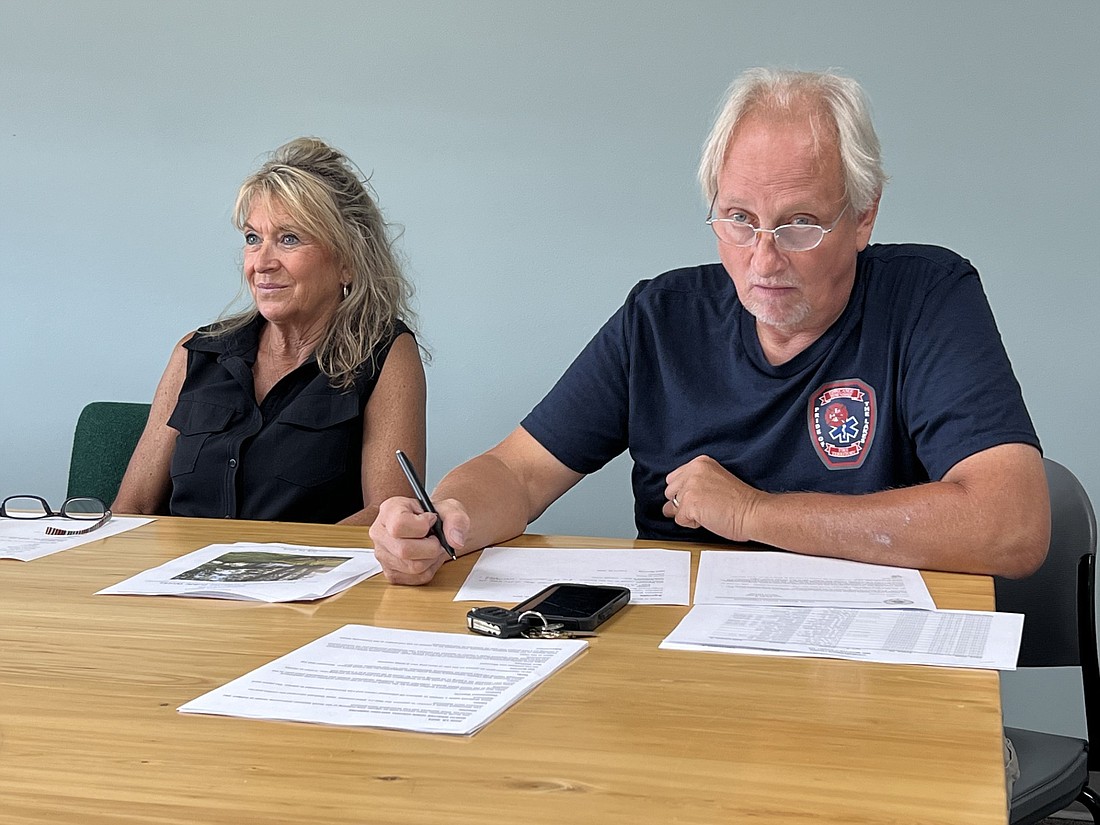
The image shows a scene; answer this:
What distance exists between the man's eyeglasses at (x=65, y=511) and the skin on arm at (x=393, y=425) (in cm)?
54

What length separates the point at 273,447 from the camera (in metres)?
2.37

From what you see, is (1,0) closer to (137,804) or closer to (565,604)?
(565,604)

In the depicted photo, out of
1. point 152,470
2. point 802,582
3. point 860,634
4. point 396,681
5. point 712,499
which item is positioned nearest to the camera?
point 396,681

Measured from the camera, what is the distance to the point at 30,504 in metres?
2.00

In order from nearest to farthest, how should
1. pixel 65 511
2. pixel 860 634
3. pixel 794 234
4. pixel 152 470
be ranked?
pixel 860 634, pixel 794 234, pixel 65 511, pixel 152 470

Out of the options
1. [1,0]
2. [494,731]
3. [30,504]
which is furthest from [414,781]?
[1,0]

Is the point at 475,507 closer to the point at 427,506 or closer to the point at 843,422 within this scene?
the point at 427,506

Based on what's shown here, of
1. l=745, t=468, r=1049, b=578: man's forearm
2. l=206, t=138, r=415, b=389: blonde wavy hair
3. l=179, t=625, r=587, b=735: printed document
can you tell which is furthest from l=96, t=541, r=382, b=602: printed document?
l=206, t=138, r=415, b=389: blonde wavy hair

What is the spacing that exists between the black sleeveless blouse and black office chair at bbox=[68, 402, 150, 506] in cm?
22

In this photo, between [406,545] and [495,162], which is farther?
[495,162]

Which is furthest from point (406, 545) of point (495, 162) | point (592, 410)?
point (495, 162)

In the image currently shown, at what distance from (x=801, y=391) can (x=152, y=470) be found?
4.39ft

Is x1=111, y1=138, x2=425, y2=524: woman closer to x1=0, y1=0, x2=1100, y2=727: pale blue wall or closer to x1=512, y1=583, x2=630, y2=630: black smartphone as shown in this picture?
x1=0, y1=0, x2=1100, y2=727: pale blue wall

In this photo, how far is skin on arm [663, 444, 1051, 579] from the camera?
4.98 feet
